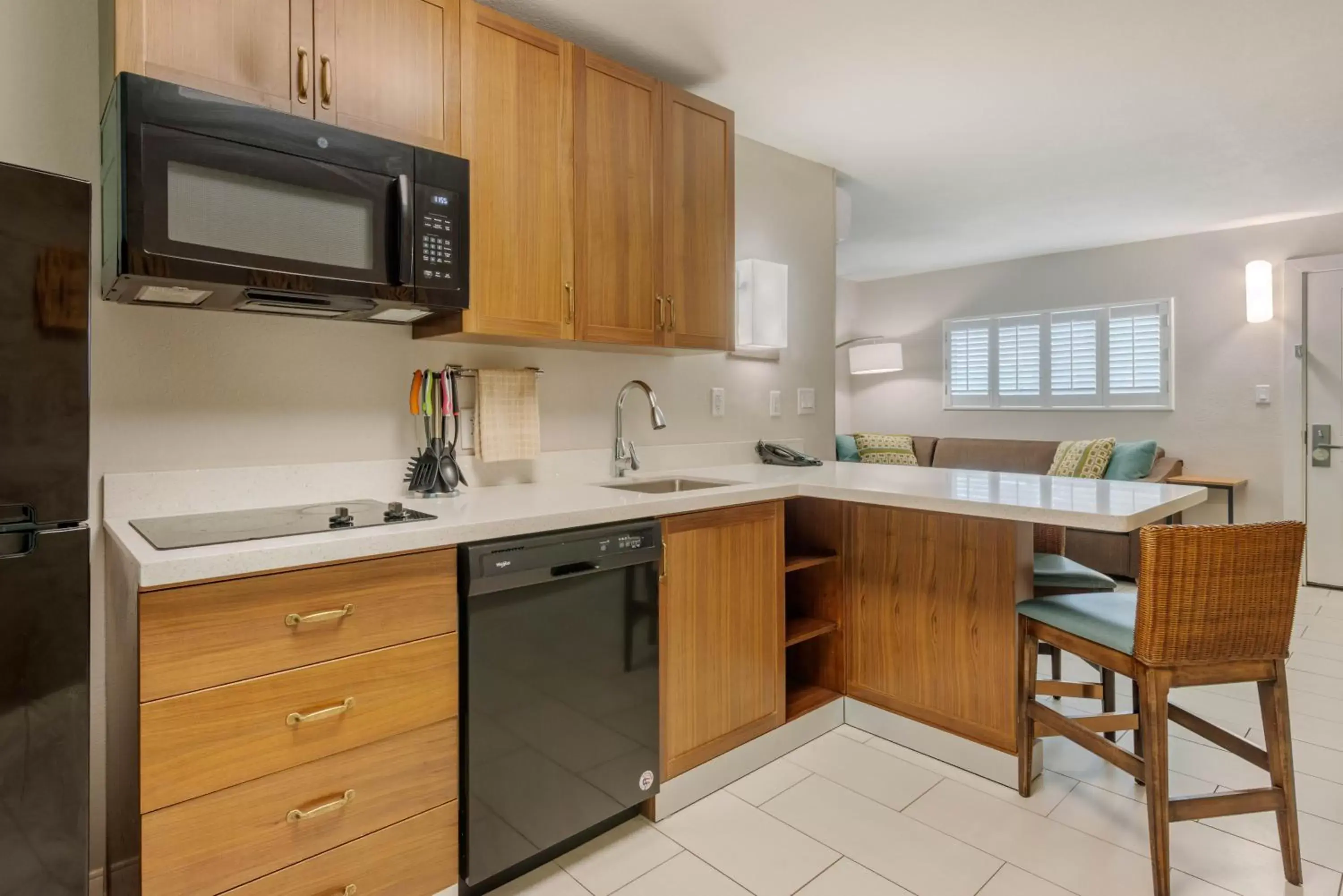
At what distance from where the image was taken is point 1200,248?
4.86 m

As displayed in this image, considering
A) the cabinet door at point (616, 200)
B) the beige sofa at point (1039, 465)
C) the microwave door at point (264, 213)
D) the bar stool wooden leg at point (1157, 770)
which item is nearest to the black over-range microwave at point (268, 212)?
the microwave door at point (264, 213)

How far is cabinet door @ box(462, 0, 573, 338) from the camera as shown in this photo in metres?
1.89

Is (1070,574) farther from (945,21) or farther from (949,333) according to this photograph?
(949,333)

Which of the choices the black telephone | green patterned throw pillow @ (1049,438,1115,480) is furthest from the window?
the black telephone

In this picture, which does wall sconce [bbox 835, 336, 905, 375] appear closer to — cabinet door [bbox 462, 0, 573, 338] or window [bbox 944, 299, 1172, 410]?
window [bbox 944, 299, 1172, 410]

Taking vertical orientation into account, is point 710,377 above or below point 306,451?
above

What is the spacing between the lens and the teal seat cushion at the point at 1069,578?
2234 mm

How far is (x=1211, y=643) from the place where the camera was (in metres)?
1.62

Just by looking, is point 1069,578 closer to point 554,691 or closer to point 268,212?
point 554,691

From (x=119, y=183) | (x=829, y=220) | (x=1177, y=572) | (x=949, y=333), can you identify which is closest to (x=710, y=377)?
(x=829, y=220)

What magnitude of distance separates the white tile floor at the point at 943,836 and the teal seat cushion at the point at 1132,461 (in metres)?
2.51

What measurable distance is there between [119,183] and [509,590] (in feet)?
3.62

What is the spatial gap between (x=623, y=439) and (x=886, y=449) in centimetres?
389

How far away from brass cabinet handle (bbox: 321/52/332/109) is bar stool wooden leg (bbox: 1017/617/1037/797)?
7.31ft
